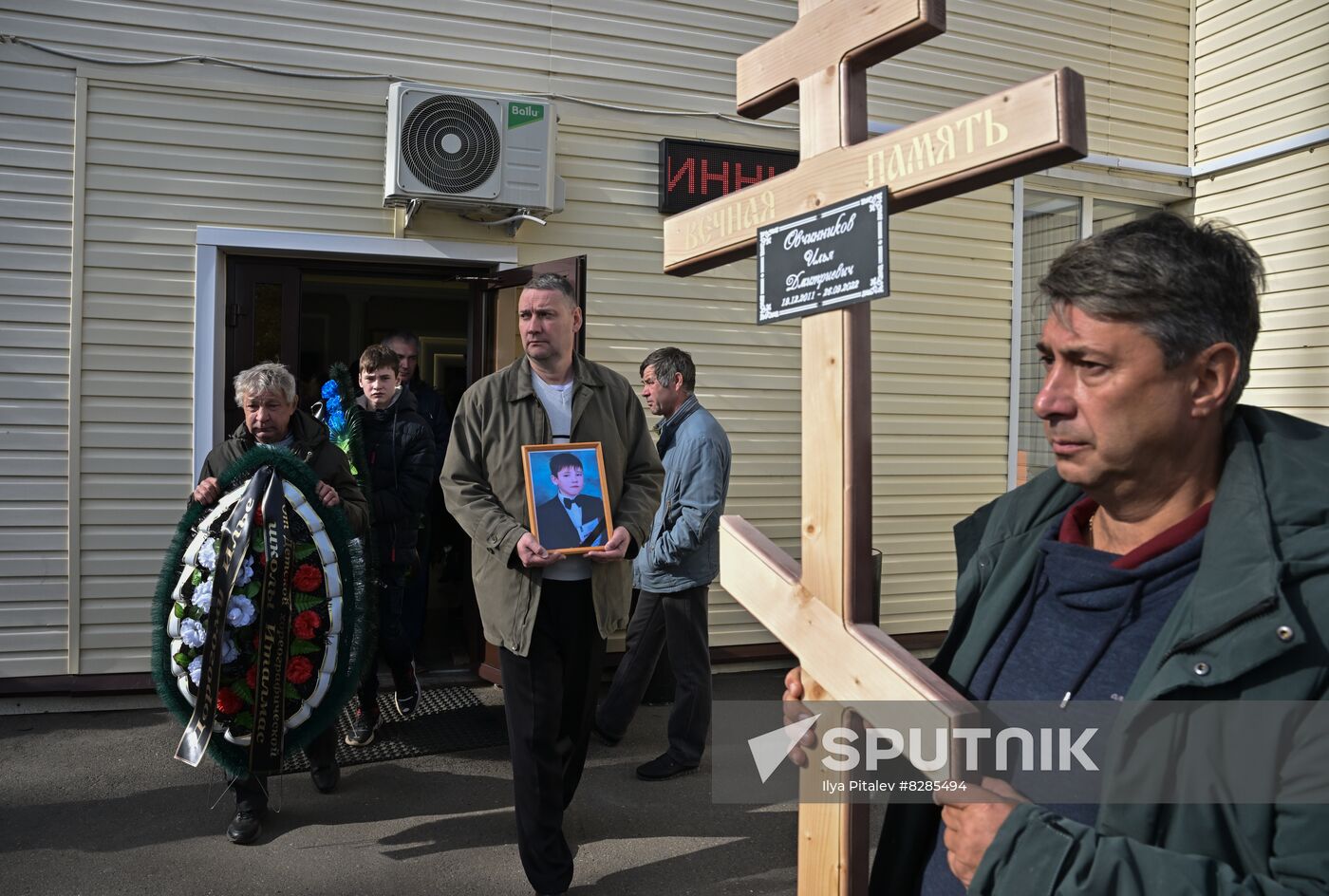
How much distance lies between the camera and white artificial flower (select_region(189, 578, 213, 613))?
3957 millimetres

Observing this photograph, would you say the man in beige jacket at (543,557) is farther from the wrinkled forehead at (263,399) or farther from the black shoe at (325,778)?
the black shoe at (325,778)

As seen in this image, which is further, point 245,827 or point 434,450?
point 434,450

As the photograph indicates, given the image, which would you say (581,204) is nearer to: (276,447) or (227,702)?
(276,447)

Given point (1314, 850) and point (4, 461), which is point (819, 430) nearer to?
point (1314, 850)

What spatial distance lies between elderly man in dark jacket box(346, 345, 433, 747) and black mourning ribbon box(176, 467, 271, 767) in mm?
1414

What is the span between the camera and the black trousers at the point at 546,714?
11.7 ft

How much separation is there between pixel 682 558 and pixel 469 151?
289 centimetres

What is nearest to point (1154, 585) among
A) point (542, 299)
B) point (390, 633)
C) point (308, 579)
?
point (542, 299)

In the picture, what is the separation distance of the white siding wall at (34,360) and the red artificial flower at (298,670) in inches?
98.8

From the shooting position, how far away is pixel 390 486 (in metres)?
5.54

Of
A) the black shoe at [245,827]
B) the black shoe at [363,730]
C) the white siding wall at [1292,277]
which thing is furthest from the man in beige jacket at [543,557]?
the white siding wall at [1292,277]

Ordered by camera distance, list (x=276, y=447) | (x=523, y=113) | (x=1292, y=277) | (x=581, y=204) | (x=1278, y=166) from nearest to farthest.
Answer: (x=276, y=447)
(x=523, y=113)
(x=581, y=204)
(x=1292, y=277)
(x=1278, y=166)

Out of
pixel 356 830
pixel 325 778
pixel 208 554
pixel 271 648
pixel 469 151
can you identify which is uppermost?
pixel 469 151

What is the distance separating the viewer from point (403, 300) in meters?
10.6
